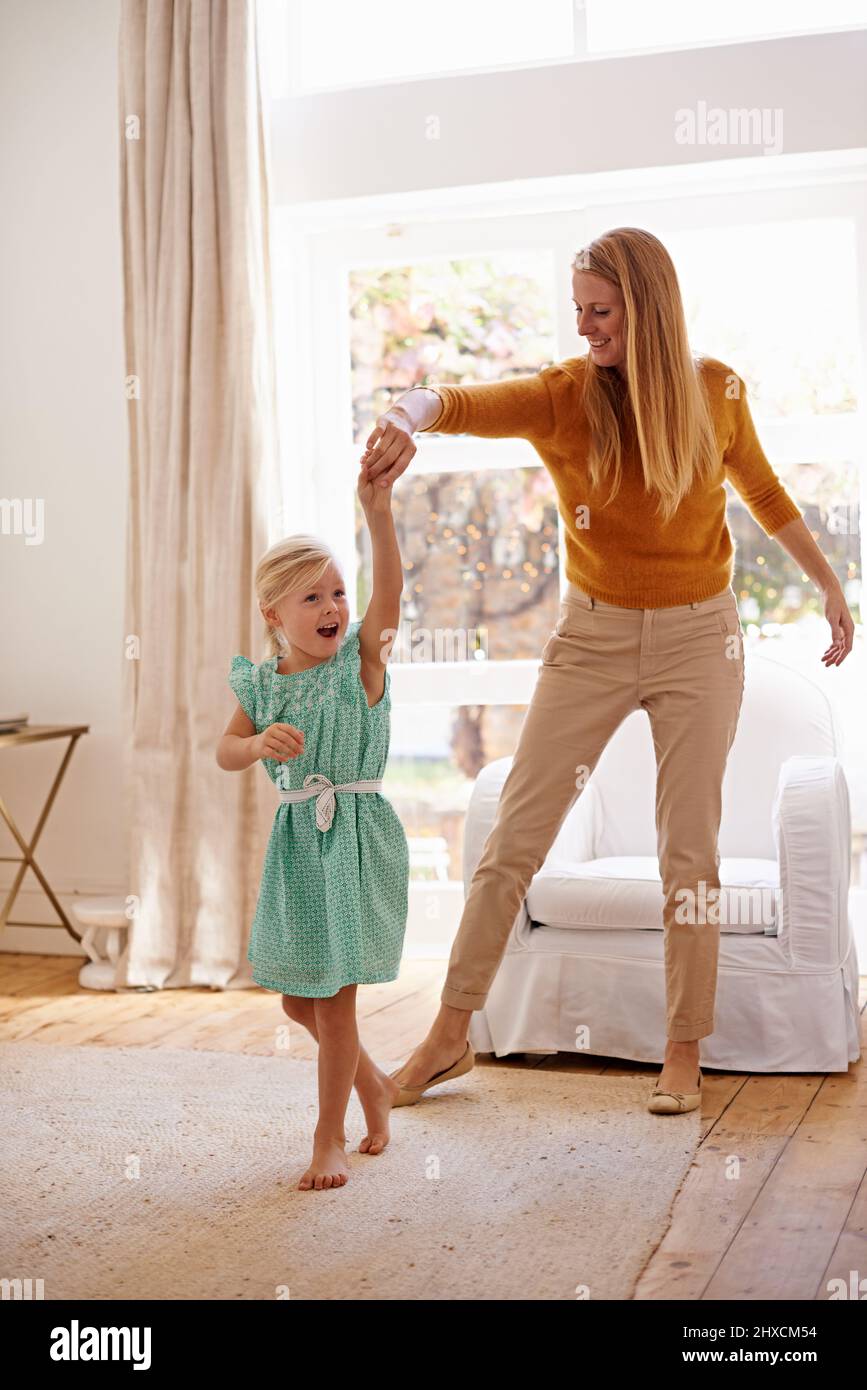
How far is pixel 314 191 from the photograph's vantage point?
377 cm

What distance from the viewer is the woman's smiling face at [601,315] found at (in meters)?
2.43

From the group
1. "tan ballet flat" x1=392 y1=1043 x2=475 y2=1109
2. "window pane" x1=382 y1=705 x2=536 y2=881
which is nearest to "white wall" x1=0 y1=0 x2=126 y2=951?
"window pane" x1=382 y1=705 x2=536 y2=881

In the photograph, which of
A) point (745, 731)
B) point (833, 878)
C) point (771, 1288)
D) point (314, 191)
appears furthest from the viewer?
point (314, 191)

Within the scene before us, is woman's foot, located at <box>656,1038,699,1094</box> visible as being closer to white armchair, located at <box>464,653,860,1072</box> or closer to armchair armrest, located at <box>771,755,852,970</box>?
white armchair, located at <box>464,653,860,1072</box>

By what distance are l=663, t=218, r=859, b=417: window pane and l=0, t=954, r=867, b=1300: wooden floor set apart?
60.2 inches

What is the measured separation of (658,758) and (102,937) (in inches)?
70.2

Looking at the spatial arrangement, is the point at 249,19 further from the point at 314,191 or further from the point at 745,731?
the point at 745,731

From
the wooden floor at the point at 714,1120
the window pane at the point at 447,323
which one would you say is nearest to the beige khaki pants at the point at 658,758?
the wooden floor at the point at 714,1120

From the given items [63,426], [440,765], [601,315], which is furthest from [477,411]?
[63,426]

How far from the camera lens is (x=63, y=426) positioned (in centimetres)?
401

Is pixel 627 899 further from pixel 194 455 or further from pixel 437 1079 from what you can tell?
pixel 194 455
